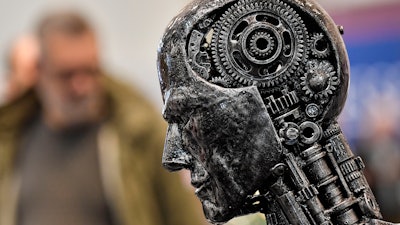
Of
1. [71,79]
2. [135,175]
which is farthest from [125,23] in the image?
[135,175]

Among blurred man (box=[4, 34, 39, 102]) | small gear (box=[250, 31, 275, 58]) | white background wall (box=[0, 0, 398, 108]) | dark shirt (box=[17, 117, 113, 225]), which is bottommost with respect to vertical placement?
small gear (box=[250, 31, 275, 58])

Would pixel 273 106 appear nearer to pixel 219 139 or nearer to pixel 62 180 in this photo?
pixel 219 139

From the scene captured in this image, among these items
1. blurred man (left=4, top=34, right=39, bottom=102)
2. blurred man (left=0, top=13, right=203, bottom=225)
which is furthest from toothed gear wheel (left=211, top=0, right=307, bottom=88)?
blurred man (left=4, top=34, right=39, bottom=102)

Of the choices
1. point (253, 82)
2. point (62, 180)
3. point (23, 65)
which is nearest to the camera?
point (253, 82)

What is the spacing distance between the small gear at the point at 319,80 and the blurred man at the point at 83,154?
2123 mm

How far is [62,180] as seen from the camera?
3477 mm

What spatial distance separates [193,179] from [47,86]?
7.70 feet

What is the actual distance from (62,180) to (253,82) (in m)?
2.24

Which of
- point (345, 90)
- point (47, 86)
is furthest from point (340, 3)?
point (345, 90)

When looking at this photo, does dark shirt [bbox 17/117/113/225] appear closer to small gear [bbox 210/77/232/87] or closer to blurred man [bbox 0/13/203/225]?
blurred man [bbox 0/13/203/225]

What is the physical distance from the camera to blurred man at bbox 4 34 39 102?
12.6 ft

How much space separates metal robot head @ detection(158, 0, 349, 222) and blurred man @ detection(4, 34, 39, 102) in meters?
2.47

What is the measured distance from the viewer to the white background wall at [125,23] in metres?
6.21

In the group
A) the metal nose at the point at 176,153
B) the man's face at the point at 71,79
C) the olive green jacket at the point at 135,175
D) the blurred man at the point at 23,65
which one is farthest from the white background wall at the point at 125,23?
the metal nose at the point at 176,153
